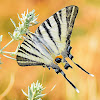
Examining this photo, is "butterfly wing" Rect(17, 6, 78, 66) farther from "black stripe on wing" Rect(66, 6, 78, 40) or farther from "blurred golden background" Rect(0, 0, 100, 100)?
"blurred golden background" Rect(0, 0, 100, 100)

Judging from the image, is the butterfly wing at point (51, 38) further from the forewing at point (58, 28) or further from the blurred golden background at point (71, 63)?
the blurred golden background at point (71, 63)

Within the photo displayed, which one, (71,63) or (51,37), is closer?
(51,37)

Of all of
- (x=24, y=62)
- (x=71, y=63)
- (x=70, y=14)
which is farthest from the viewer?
(x=71, y=63)

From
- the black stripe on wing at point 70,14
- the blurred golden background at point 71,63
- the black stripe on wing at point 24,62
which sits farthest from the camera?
the blurred golden background at point 71,63

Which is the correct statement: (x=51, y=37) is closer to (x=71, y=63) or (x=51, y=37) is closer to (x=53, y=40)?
(x=53, y=40)

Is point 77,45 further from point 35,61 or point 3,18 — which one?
point 35,61

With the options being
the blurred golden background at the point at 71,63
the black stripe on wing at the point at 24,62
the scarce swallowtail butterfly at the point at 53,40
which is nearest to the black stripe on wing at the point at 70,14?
the scarce swallowtail butterfly at the point at 53,40

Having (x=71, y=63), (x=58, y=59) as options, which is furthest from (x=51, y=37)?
(x=71, y=63)
